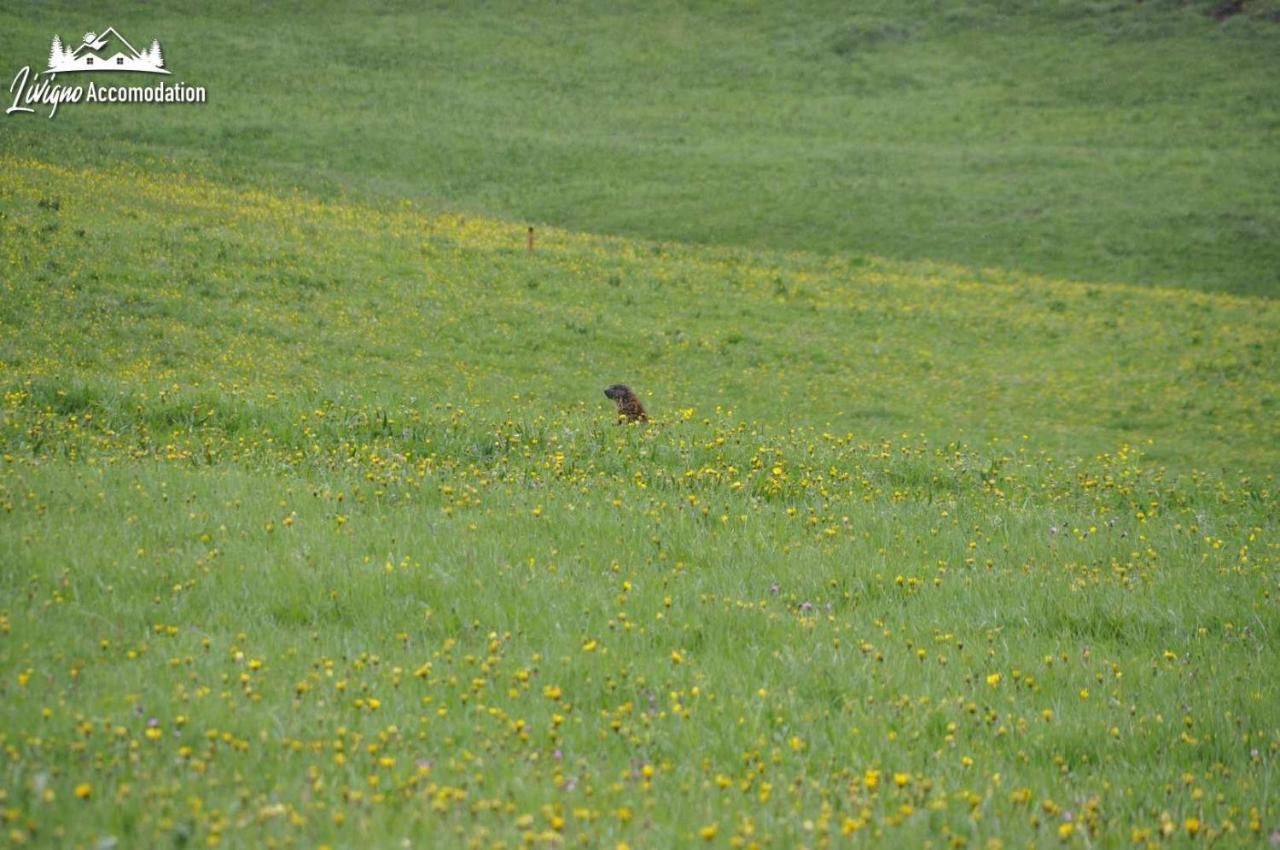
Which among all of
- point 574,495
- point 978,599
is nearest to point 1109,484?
point 978,599

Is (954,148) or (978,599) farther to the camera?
(954,148)

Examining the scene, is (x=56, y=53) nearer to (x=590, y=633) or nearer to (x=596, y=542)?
(x=596, y=542)

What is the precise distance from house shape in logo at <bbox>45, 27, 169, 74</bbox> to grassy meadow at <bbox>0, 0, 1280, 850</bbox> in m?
20.1

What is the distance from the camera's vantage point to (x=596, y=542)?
8.85m

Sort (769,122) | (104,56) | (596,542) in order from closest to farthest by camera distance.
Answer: (596,542) → (104,56) → (769,122)

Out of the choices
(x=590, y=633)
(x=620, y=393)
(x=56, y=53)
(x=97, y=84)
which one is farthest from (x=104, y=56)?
(x=590, y=633)

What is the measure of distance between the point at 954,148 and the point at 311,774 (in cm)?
5224

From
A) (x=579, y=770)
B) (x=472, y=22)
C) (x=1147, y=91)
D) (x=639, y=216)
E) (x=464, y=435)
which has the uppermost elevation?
(x=472, y=22)

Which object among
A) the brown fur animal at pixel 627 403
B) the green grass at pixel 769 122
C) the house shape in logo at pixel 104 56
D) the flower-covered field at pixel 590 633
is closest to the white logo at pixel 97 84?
the house shape in logo at pixel 104 56

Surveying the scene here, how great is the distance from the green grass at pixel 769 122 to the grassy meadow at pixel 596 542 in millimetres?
6448

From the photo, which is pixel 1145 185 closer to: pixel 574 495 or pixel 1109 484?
pixel 1109 484

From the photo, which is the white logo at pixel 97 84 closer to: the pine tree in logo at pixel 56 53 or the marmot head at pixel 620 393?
the pine tree in logo at pixel 56 53

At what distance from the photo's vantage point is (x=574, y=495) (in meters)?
10.1

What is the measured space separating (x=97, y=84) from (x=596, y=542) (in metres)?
50.8
